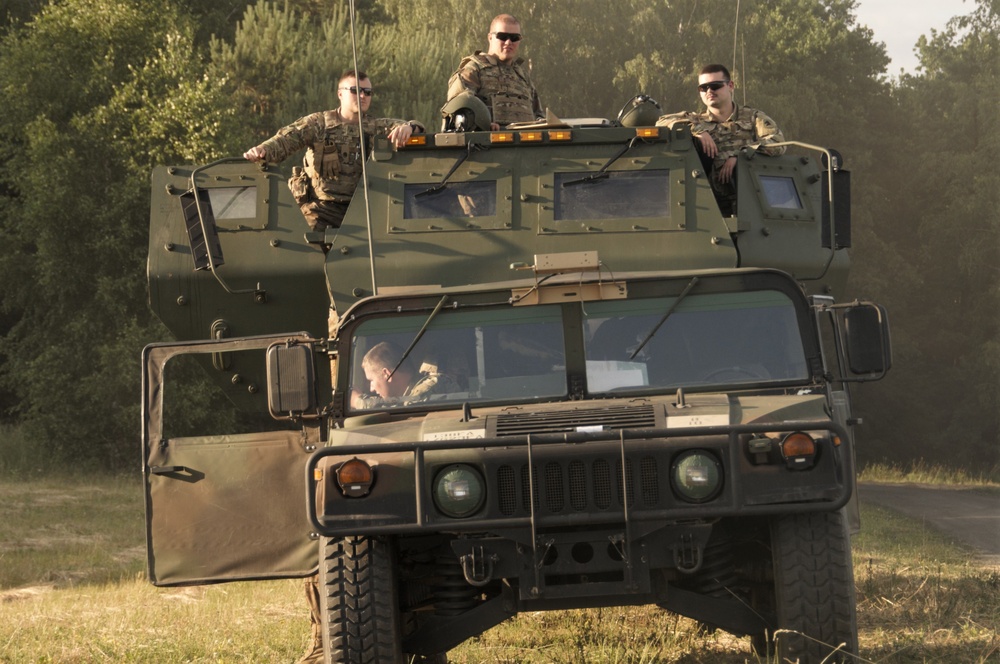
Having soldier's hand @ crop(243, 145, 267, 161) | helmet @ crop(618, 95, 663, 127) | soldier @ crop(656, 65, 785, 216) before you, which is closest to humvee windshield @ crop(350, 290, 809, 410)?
helmet @ crop(618, 95, 663, 127)

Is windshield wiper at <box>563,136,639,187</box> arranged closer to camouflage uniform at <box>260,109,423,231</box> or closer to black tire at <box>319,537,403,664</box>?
camouflage uniform at <box>260,109,423,231</box>

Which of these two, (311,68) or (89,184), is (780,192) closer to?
(89,184)

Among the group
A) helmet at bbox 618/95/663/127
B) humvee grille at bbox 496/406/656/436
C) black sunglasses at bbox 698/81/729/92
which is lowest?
humvee grille at bbox 496/406/656/436

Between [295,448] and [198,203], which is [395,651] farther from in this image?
[198,203]

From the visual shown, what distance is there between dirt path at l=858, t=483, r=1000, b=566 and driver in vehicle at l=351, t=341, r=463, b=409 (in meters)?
7.84

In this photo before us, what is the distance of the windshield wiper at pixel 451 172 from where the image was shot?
26.6ft

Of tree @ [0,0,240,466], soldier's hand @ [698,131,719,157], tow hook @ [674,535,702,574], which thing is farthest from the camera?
tree @ [0,0,240,466]

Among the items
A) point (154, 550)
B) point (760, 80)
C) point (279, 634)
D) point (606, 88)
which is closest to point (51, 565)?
point (279, 634)

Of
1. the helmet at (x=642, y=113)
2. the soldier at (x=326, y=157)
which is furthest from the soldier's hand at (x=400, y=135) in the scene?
the helmet at (x=642, y=113)

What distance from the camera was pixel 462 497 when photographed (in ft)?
19.5

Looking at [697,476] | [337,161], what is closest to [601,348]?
[697,476]

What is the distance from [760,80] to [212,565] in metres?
35.8

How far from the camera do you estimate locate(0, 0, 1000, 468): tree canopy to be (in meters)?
24.0

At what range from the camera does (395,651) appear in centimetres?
615
